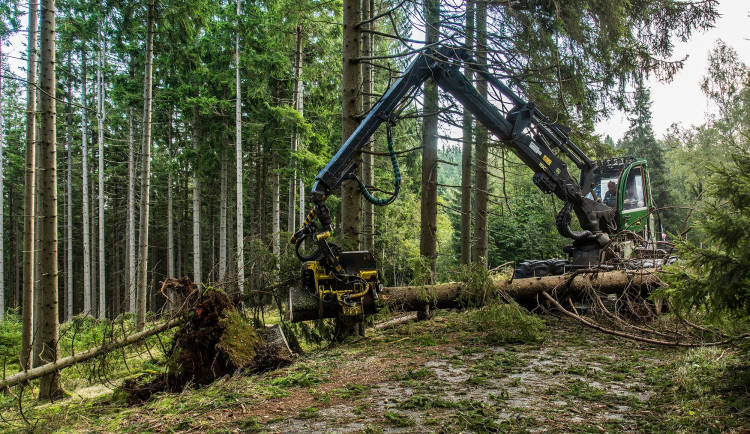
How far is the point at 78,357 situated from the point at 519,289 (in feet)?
19.7

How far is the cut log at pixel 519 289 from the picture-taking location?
261 inches

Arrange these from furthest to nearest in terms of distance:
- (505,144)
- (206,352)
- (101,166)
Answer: (101,166)
(505,144)
(206,352)

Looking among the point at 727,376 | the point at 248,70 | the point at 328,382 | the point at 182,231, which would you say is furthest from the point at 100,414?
the point at 182,231

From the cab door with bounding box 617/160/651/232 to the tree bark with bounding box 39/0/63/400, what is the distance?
1004 cm

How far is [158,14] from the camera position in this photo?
434 inches

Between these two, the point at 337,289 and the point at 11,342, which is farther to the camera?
the point at 11,342

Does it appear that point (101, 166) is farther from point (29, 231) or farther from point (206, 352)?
point (206, 352)

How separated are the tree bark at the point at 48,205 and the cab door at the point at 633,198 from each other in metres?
10.0

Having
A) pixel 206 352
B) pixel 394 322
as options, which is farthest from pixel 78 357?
pixel 394 322

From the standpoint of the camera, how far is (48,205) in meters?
6.56

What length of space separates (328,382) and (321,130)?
585 inches

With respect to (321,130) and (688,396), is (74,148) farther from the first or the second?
(688,396)

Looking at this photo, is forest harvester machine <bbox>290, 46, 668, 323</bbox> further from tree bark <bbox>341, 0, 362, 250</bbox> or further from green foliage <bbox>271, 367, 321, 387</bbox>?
green foliage <bbox>271, 367, 321, 387</bbox>

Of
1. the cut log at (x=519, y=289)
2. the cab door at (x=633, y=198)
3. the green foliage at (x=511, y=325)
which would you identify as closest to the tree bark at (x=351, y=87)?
the cut log at (x=519, y=289)
